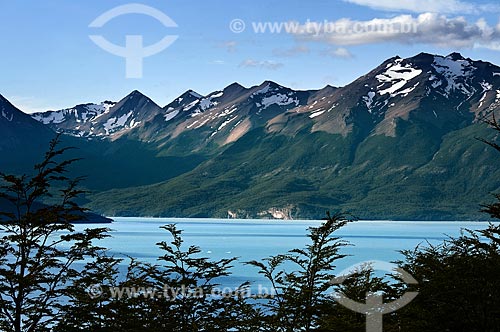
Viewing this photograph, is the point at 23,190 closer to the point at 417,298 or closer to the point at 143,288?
the point at 143,288

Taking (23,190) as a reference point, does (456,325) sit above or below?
below

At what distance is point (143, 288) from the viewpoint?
2170 cm

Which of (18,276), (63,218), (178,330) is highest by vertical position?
(63,218)

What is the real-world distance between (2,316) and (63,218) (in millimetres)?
3058

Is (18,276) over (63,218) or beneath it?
beneath

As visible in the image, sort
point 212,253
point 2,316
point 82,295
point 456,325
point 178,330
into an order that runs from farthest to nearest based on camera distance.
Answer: point 212,253 → point 178,330 → point 82,295 → point 2,316 → point 456,325

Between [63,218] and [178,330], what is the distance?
14.0ft

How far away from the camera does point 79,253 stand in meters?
19.5

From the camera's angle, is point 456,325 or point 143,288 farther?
point 143,288

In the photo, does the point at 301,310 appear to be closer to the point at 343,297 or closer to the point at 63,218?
the point at 343,297

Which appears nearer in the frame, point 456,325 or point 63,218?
point 456,325

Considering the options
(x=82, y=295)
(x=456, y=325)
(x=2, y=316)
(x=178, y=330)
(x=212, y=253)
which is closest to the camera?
(x=456, y=325)

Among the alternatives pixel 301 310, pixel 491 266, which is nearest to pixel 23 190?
pixel 301 310

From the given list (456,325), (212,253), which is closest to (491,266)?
(456,325)
